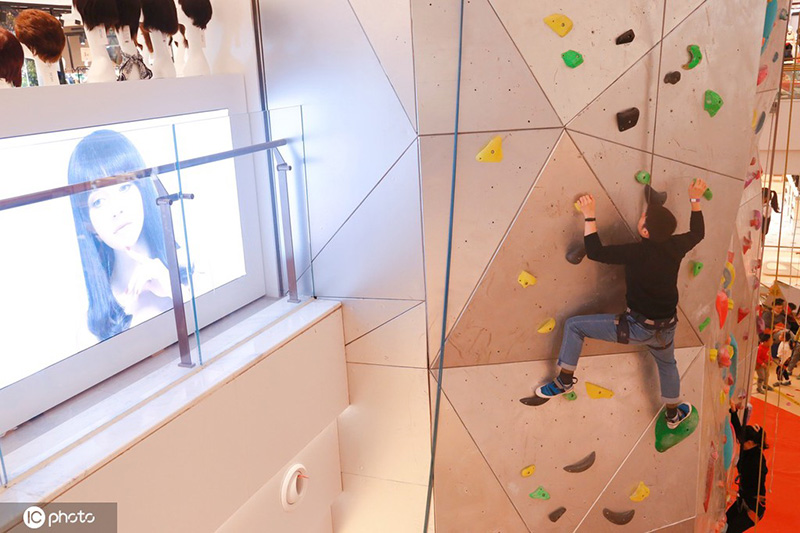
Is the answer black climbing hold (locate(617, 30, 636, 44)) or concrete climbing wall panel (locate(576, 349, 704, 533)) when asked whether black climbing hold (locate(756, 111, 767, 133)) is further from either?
concrete climbing wall panel (locate(576, 349, 704, 533))

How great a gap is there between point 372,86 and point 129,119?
35.6 inches

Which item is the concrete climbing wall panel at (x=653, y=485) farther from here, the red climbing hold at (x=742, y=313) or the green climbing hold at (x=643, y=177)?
the green climbing hold at (x=643, y=177)

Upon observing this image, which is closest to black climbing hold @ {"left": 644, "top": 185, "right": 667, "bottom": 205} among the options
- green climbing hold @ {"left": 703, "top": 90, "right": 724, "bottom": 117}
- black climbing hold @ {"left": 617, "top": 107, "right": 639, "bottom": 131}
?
black climbing hold @ {"left": 617, "top": 107, "right": 639, "bottom": 131}

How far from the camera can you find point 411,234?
2.81 metres

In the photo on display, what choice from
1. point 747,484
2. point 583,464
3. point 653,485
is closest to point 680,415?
point 653,485

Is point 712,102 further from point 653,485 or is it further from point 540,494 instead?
point 540,494

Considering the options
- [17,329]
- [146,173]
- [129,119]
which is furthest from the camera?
[129,119]

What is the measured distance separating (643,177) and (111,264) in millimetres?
1940

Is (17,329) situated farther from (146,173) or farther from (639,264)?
(639,264)

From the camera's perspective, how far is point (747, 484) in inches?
149

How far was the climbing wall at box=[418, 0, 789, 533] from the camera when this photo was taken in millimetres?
2600

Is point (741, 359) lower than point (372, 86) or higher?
lower

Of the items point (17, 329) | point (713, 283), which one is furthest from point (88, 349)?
point (713, 283)

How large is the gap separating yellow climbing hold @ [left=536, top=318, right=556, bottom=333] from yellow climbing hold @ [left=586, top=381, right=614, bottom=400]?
30cm
